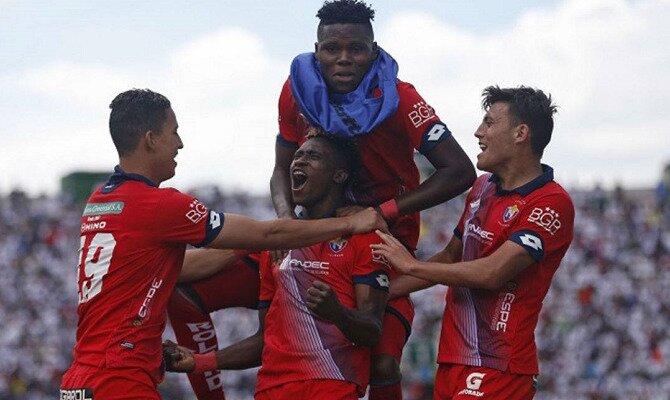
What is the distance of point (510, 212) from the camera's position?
629 centimetres

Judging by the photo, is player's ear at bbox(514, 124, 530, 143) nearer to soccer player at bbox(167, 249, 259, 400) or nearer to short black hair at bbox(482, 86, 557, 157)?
short black hair at bbox(482, 86, 557, 157)

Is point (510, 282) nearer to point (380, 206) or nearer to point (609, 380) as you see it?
point (380, 206)

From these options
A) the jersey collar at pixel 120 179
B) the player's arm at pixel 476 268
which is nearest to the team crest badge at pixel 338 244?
the player's arm at pixel 476 268

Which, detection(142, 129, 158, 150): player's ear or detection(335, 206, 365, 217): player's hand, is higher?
detection(142, 129, 158, 150): player's ear

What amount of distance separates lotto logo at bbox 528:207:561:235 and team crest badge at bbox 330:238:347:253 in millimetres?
1052

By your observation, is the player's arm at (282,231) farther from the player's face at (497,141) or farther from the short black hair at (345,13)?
the short black hair at (345,13)

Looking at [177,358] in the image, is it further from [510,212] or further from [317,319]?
[510,212]

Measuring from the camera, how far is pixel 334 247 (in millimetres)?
6434

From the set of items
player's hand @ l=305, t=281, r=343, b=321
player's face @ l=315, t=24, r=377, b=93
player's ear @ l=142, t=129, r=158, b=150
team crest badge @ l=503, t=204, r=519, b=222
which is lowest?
player's hand @ l=305, t=281, r=343, b=321

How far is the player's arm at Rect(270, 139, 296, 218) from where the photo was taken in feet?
22.6

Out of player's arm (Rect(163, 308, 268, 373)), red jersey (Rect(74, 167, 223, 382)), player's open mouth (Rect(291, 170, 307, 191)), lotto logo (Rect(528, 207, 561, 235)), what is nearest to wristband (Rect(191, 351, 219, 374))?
player's arm (Rect(163, 308, 268, 373))

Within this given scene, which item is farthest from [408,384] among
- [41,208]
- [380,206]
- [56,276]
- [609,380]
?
[380,206]

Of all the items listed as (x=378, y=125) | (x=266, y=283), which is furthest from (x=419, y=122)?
(x=266, y=283)

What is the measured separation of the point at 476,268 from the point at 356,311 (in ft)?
2.26
